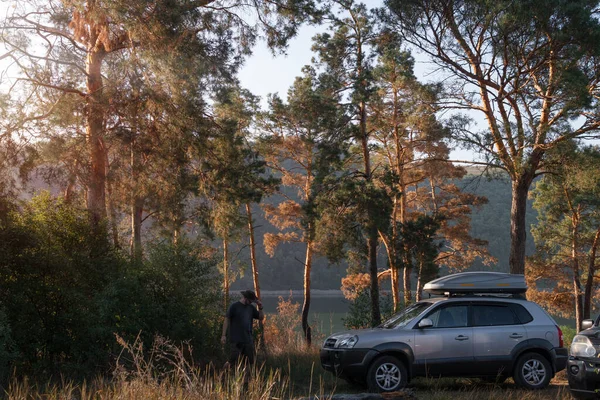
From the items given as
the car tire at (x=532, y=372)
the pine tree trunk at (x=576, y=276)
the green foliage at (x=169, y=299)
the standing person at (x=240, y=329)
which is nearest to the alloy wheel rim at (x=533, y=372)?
the car tire at (x=532, y=372)

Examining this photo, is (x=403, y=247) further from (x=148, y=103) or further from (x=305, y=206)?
(x=148, y=103)

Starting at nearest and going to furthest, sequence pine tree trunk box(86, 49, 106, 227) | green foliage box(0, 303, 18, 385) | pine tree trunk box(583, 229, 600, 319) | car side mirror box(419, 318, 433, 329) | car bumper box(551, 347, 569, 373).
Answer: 1. green foliage box(0, 303, 18, 385)
2. car side mirror box(419, 318, 433, 329)
3. car bumper box(551, 347, 569, 373)
4. pine tree trunk box(86, 49, 106, 227)
5. pine tree trunk box(583, 229, 600, 319)

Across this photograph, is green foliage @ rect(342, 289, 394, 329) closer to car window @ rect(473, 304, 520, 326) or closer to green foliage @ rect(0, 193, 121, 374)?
car window @ rect(473, 304, 520, 326)

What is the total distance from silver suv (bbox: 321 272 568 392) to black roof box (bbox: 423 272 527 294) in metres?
0.02

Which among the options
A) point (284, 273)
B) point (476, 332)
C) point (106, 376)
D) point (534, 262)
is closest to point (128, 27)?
point (106, 376)

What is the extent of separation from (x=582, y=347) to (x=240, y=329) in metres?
5.83

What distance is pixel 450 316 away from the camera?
470 inches

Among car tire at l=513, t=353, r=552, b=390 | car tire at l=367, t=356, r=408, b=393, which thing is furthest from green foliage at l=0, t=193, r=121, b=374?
car tire at l=513, t=353, r=552, b=390

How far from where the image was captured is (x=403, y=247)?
32.2 m

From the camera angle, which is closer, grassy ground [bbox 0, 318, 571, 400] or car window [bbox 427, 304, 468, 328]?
grassy ground [bbox 0, 318, 571, 400]

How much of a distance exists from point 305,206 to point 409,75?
6.77 m

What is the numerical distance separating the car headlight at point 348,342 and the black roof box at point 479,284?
2.02 m

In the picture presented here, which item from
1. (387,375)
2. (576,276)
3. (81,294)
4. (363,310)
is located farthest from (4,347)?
(576,276)

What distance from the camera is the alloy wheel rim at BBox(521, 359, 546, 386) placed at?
11.8m
